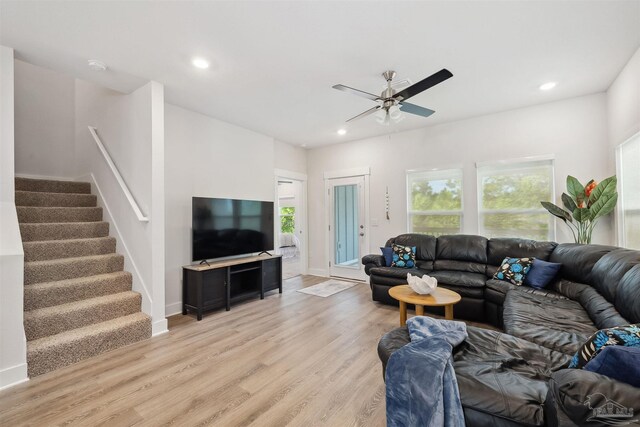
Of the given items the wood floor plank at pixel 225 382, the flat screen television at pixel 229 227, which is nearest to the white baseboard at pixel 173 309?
the wood floor plank at pixel 225 382

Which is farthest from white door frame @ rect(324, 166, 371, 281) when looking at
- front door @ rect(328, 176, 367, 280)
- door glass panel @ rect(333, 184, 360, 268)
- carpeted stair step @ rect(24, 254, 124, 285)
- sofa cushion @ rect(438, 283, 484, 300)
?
carpeted stair step @ rect(24, 254, 124, 285)

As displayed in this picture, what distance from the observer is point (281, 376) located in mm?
2273

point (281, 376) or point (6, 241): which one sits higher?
point (6, 241)

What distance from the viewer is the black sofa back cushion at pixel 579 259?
2.74m

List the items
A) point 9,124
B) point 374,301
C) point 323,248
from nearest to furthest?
point 9,124 < point 374,301 < point 323,248

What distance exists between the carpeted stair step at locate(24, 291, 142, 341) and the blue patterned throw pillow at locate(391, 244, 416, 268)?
3394 millimetres

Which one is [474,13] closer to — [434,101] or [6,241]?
[434,101]

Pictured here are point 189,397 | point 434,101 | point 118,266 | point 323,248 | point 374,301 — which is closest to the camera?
point 189,397

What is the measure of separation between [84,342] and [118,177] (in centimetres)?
190

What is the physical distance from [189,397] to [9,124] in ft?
9.37

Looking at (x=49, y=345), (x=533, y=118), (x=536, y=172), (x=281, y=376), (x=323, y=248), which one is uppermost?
(x=533, y=118)

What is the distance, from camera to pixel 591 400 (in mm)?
838

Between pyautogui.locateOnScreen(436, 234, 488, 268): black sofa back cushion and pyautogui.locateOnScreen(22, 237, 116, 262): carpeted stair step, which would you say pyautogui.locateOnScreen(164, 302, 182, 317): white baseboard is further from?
pyautogui.locateOnScreen(436, 234, 488, 268): black sofa back cushion

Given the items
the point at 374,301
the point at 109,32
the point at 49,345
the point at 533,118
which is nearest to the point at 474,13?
the point at 533,118
